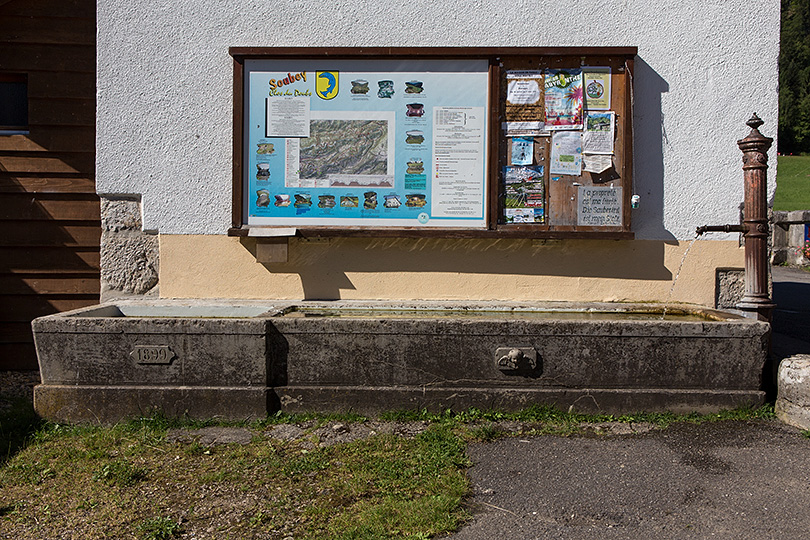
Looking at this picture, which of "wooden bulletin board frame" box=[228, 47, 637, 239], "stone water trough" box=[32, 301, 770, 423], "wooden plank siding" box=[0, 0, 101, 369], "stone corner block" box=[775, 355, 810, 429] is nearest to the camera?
"stone corner block" box=[775, 355, 810, 429]

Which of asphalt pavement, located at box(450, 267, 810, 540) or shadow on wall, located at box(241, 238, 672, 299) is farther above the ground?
shadow on wall, located at box(241, 238, 672, 299)

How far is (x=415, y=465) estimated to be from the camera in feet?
12.0

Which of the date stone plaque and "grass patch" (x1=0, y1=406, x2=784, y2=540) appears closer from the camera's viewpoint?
"grass patch" (x1=0, y1=406, x2=784, y2=540)

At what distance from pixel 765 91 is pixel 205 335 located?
4880mm

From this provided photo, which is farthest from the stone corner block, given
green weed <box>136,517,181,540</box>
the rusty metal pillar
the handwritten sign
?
green weed <box>136,517,181,540</box>

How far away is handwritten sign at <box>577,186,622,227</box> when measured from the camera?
5.29 meters

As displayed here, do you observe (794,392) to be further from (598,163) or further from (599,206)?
(598,163)

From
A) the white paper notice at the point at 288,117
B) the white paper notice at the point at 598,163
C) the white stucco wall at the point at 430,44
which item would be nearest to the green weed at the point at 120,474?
the white stucco wall at the point at 430,44

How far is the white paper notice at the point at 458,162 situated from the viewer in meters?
5.36

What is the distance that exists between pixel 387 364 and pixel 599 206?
2286 mm

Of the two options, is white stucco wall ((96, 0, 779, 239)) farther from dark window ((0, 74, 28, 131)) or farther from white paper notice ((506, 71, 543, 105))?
dark window ((0, 74, 28, 131))

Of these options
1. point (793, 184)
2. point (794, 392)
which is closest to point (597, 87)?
point (794, 392)

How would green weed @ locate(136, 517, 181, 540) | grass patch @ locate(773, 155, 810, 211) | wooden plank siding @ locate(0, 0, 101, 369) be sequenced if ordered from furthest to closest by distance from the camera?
grass patch @ locate(773, 155, 810, 211) → wooden plank siding @ locate(0, 0, 101, 369) → green weed @ locate(136, 517, 181, 540)

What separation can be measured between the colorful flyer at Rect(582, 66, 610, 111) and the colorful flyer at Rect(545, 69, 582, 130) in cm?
6
